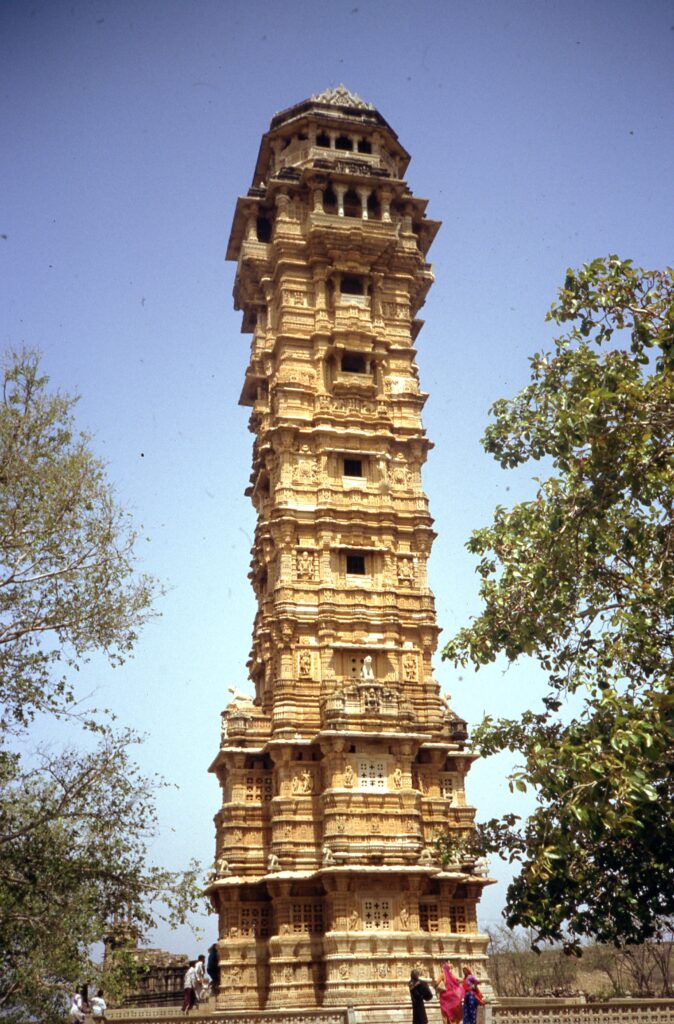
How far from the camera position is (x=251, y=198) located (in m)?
38.4

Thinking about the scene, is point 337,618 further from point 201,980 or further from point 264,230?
point 264,230

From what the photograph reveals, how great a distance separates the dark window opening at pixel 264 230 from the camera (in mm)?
39438

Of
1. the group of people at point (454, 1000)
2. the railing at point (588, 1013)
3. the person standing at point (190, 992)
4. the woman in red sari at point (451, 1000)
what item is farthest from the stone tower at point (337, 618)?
the railing at point (588, 1013)

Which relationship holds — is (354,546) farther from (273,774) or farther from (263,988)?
(263,988)

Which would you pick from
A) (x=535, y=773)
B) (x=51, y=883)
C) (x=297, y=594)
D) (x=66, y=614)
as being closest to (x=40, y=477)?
(x=66, y=614)

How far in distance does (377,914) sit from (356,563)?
37.8 feet

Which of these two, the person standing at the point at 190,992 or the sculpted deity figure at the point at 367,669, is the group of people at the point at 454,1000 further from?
the sculpted deity figure at the point at 367,669

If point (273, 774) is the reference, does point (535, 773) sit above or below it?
below

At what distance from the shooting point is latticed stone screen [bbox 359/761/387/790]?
28359 millimetres

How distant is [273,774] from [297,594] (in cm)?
583

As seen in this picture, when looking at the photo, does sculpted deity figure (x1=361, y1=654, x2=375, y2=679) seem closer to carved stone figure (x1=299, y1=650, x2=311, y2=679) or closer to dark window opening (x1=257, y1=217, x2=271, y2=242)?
carved stone figure (x1=299, y1=650, x2=311, y2=679)

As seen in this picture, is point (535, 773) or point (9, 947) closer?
point (535, 773)

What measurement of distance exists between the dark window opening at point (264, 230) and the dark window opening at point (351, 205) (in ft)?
11.2

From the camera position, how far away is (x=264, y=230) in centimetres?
3962
